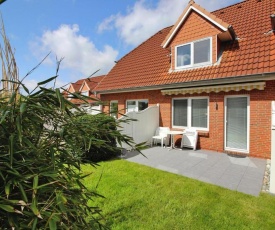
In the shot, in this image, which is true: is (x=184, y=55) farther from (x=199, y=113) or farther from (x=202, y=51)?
(x=199, y=113)

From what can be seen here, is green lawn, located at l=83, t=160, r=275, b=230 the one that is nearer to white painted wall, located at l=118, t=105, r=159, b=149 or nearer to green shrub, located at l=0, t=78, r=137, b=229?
green shrub, located at l=0, t=78, r=137, b=229

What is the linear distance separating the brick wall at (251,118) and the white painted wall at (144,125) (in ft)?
2.48

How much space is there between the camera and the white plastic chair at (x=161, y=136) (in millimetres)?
14500

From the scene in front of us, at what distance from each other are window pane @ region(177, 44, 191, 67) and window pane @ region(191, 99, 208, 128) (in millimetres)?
3216

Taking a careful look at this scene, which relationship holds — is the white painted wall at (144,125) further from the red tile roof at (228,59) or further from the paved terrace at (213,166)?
the red tile roof at (228,59)

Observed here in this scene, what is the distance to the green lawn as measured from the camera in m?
4.98

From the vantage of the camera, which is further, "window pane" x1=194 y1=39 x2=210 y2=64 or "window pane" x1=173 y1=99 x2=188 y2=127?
"window pane" x1=173 y1=99 x2=188 y2=127

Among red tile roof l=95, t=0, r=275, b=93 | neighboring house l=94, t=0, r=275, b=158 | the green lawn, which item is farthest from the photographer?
red tile roof l=95, t=0, r=275, b=93

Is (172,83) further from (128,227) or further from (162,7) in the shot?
(128,227)

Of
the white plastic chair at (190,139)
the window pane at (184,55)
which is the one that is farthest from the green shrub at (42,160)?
the window pane at (184,55)

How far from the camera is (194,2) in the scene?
48.5ft

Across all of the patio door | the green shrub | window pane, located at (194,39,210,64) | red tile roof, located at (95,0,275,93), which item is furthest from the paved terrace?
the green shrub

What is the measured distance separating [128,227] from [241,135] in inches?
397

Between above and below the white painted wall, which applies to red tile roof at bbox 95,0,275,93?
above
